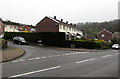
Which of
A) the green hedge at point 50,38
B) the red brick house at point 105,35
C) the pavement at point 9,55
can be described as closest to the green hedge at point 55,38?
the green hedge at point 50,38

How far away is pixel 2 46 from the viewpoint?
73.2 feet

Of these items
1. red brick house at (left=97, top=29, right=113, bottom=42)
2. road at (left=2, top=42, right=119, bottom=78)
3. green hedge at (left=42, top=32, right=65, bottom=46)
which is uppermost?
red brick house at (left=97, top=29, right=113, bottom=42)

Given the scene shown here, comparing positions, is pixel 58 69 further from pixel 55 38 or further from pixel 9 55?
pixel 55 38

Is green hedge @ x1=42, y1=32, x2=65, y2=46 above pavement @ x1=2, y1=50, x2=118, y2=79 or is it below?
above

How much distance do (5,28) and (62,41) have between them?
45.1m

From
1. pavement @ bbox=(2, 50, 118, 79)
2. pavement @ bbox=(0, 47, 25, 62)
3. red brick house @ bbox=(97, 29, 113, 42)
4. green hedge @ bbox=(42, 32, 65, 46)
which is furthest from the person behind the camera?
red brick house @ bbox=(97, 29, 113, 42)

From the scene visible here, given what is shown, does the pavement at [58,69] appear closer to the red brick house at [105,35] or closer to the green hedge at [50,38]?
the green hedge at [50,38]

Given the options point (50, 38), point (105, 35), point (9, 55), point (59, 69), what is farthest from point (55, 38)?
point (105, 35)

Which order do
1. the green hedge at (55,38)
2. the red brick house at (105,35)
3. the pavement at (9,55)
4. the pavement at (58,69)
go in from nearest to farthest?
1. the pavement at (58,69)
2. the pavement at (9,55)
3. the green hedge at (55,38)
4. the red brick house at (105,35)

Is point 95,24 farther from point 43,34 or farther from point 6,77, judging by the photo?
point 6,77

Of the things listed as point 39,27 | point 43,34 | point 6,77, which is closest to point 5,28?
point 39,27

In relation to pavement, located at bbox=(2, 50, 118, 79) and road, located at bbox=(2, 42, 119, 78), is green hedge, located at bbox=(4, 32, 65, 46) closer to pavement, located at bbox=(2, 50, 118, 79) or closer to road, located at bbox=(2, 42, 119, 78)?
road, located at bbox=(2, 42, 119, 78)

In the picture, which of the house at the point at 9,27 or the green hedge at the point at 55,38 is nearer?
the green hedge at the point at 55,38

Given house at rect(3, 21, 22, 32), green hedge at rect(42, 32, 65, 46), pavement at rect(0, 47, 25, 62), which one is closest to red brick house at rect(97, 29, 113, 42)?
house at rect(3, 21, 22, 32)
